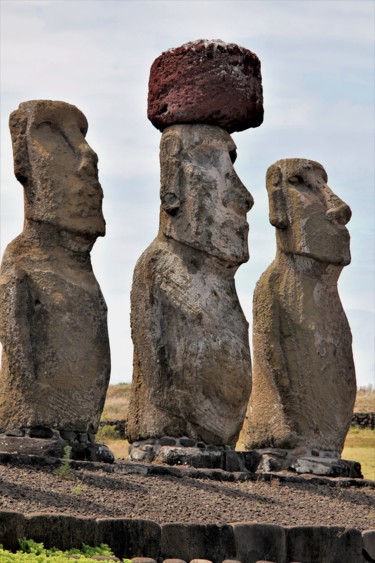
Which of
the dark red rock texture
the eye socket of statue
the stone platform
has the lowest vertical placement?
the stone platform

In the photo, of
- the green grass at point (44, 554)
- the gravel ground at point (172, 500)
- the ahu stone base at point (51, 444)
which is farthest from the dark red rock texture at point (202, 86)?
the green grass at point (44, 554)

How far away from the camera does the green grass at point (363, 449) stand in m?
20.1

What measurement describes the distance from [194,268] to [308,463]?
8.54 feet

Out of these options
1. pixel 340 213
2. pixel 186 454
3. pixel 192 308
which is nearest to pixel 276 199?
pixel 340 213

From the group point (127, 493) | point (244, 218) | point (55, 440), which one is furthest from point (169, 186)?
point (127, 493)

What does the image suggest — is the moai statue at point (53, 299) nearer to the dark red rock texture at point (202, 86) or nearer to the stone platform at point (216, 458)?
the stone platform at point (216, 458)

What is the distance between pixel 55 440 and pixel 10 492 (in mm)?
2242

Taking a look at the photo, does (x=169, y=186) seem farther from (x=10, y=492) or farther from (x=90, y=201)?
(x=10, y=492)

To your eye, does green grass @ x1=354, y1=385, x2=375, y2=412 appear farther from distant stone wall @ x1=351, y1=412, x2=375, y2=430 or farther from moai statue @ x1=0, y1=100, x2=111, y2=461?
moai statue @ x1=0, y1=100, x2=111, y2=461

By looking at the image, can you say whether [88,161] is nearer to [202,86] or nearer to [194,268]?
[194,268]

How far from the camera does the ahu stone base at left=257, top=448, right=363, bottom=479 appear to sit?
49.9 feet

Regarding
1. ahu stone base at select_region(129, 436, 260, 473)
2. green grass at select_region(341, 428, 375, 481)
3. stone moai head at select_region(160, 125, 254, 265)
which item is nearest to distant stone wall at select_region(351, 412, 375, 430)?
green grass at select_region(341, 428, 375, 481)

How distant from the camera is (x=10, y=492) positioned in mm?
10453

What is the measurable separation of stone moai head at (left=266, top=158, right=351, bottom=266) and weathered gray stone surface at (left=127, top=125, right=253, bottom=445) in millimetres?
1362
